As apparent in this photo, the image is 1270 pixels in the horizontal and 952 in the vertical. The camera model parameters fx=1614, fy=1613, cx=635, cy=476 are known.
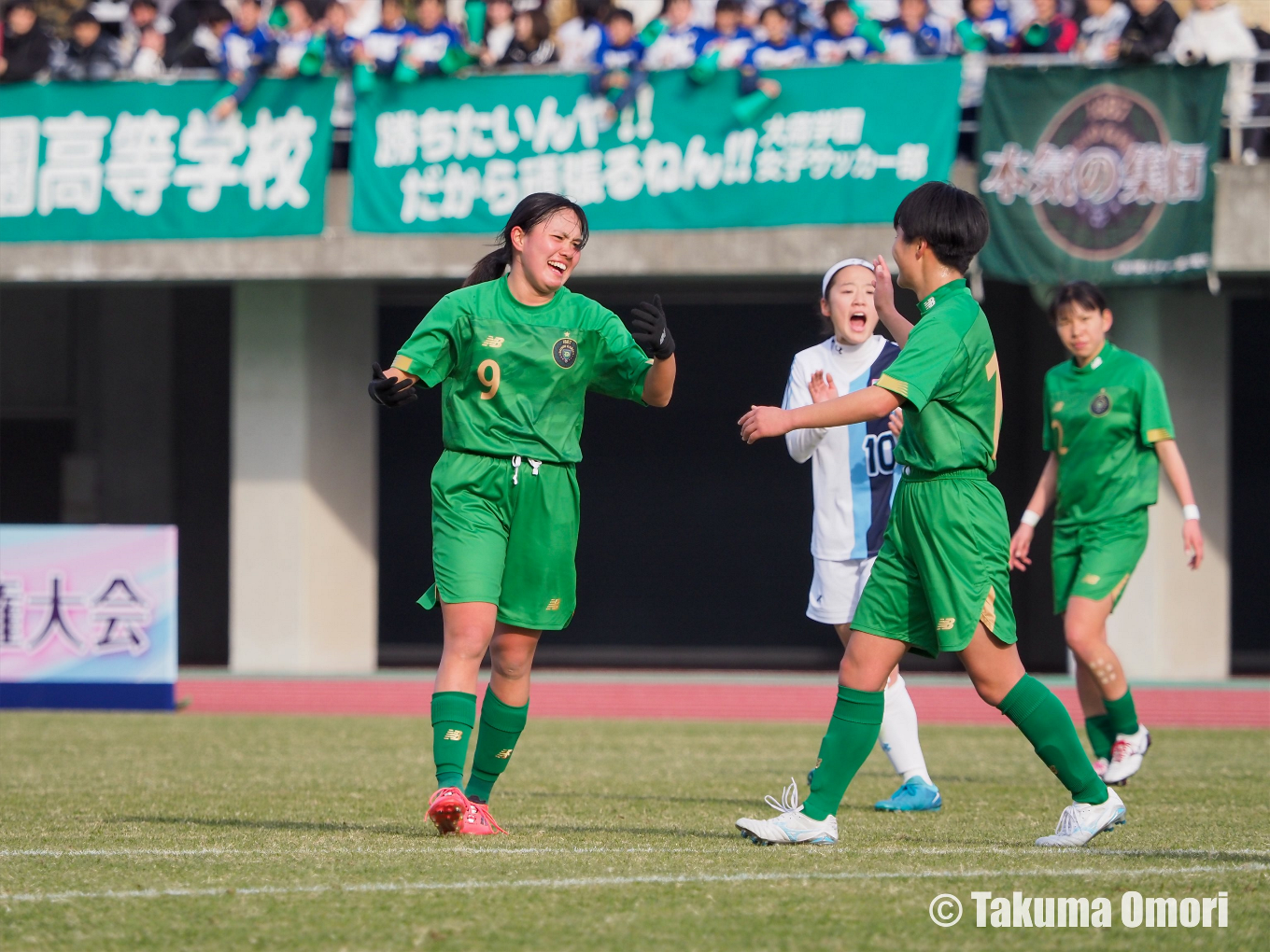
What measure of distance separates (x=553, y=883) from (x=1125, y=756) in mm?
3881

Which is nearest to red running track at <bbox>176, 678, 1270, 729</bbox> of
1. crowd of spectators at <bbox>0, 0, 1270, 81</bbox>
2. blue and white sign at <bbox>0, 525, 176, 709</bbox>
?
blue and white sign at <bbox>0, 525, 176, 709</bbox>

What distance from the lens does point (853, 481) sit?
659 cm

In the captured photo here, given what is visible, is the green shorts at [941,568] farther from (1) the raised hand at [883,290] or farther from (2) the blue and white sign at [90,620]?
(2) the blue and white sign at [90,620]

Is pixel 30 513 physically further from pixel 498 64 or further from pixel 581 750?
pixel 581 750

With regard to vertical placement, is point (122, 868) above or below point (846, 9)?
below

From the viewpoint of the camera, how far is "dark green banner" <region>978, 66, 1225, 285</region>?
14180 mm

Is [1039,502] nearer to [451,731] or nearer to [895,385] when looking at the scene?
[895,385]

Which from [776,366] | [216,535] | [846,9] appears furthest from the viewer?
[216,535]

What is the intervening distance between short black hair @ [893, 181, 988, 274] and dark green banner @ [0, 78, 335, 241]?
37.0 feet

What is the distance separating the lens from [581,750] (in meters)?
9.50

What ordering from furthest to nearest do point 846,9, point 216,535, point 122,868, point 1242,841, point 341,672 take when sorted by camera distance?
point 216,535 → point 341,672 → point 846,9 → point 1242,841 → point 122,868

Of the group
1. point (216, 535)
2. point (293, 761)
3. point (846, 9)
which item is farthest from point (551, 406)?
point (216, 535)

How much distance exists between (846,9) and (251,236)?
19.8ft

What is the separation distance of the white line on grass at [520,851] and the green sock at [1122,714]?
2294 millimetres
